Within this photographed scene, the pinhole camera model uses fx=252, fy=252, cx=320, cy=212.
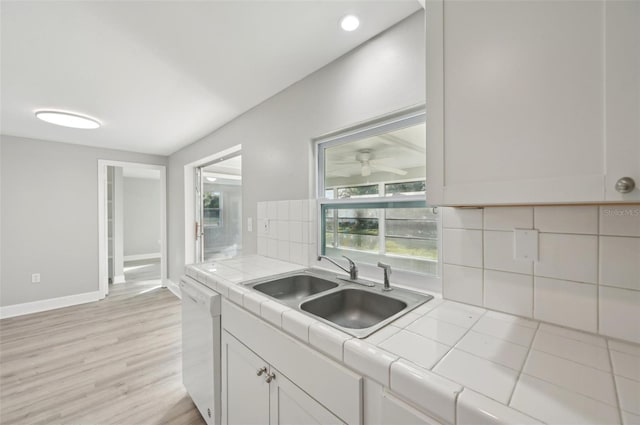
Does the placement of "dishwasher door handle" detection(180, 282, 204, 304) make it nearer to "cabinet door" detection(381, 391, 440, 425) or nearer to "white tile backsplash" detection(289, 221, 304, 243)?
"white tile backsplash" detection(289, 221, 304, 243)

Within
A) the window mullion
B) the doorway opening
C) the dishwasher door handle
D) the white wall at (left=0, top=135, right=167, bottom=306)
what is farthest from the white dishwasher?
the white wall at (left=0, top=135, right=167, bottom=306)

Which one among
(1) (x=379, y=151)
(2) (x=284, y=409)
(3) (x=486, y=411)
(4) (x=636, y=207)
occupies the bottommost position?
(2) (x=284, y=409)

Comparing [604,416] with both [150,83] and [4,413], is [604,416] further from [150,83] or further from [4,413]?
[4,413]

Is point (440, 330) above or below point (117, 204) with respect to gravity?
below

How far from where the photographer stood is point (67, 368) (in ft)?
6.85

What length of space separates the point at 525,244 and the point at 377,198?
0.72 meters

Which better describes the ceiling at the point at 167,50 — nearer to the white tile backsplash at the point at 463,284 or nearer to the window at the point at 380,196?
the window at the point at 380,196

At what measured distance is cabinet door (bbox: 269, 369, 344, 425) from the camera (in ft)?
2.65

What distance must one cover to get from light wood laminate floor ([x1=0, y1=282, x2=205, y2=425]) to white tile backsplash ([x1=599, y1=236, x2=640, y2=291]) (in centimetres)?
214

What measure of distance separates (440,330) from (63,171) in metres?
4.86

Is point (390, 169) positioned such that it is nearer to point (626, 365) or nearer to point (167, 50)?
point (626, 365)

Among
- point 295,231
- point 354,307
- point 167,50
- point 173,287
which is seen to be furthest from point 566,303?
point 173,287

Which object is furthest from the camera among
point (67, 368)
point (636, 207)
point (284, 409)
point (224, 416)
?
point (67, 368)

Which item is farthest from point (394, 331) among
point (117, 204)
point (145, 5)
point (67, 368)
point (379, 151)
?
point (117, 204)
